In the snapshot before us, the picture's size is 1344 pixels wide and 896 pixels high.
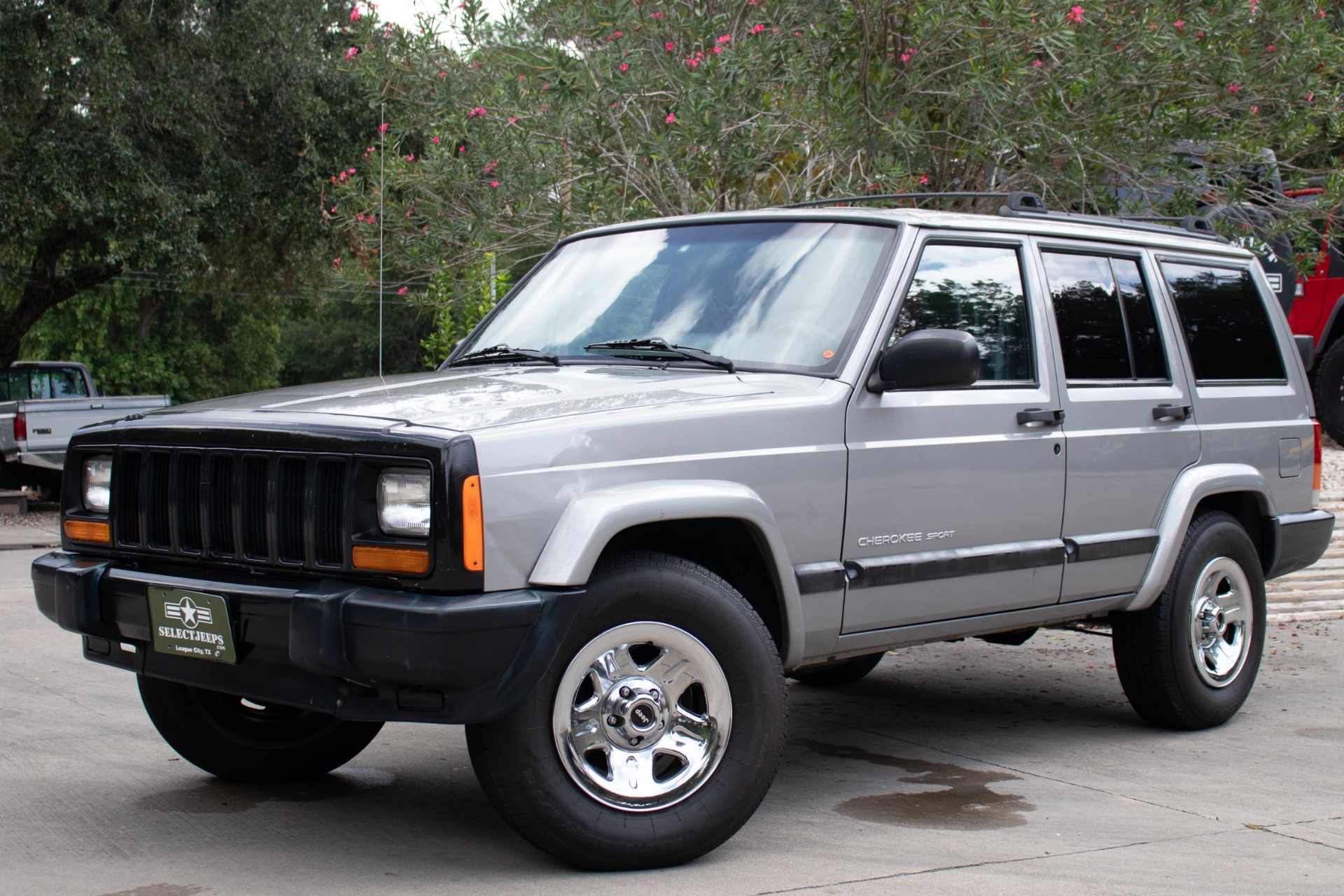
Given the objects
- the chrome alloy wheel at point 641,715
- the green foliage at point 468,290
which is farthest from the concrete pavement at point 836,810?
the green foliage at point 468,290

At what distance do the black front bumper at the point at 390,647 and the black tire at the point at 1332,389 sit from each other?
11.8 metres

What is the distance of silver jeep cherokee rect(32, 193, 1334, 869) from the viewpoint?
3.64 m

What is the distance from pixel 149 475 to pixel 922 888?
8.02 ft

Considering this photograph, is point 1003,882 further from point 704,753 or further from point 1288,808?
point 1288,808

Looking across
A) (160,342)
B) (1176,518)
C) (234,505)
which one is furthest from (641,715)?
(160,342)

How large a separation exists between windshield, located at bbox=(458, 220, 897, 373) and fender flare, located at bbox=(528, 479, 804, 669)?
0.66m

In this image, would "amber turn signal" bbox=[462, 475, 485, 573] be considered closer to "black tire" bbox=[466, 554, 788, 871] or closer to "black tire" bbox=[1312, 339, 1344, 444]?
"black tire" bbox=[466, 554, 788, 871]

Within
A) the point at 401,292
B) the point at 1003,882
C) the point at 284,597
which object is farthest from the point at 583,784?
the point at 401,292

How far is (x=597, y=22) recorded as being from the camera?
8.76m

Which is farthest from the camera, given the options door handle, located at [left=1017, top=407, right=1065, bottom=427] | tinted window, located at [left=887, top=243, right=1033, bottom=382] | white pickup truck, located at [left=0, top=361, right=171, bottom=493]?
white pickup truck, located at [left=0, top=361, right=171, bottom=493]

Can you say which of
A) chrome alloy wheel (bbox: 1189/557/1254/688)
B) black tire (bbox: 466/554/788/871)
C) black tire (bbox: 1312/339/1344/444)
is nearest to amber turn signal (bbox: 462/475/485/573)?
black tire (bbox: 466/554/788/871)

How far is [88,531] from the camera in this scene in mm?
4348

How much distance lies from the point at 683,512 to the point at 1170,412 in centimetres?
255

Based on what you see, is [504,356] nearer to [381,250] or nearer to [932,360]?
[381,250]
